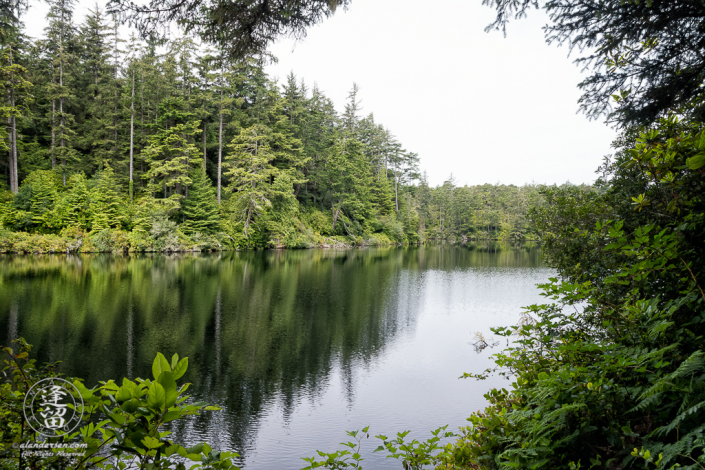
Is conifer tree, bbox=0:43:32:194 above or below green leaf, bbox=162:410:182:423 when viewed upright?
above

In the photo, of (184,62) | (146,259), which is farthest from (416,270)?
(184,62)

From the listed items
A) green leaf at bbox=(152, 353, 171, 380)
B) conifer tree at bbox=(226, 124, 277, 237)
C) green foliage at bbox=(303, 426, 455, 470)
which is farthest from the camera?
conifer tree at bbox=(226, 124, 277, 237)

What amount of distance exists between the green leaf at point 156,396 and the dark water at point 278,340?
13.9ft

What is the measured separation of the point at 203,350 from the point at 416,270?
17.8 m

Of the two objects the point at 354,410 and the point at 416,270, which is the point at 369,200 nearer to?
the point at 416,270

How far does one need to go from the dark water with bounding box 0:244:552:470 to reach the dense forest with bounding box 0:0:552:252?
870 centimetres

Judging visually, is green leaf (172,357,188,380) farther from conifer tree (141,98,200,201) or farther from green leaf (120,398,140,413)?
conifer tree (141,98,200,201)

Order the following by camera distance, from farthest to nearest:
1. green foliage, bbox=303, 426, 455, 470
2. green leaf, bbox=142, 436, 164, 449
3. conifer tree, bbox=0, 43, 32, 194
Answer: conifer tree, bbox=0, 43, 32, 194 < green foliage, bbox=303, 426, 455, 470 < green leaf, bbox=142, 436, 164, 449

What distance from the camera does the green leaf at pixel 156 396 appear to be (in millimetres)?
1340

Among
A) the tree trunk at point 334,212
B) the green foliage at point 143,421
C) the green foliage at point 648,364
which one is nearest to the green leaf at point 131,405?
the green foliage at point 143,421

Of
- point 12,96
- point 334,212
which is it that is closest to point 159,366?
point 12,96

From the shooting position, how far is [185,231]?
98.1ft

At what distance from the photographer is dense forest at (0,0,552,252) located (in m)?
25.8

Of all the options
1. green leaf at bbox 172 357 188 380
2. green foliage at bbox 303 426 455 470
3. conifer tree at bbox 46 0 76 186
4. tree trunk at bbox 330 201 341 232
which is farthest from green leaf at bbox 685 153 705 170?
tree trunk at bbox 330 201 341 232
